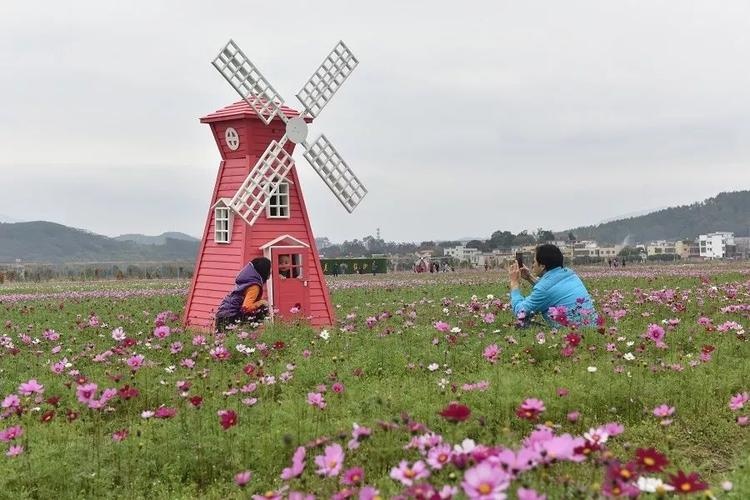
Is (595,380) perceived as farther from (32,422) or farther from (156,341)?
(156,341)

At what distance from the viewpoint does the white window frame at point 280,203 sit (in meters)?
14.0

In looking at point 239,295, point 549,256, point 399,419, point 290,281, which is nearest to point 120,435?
point 399,419

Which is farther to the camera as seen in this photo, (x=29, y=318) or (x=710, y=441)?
(x=29, y=318)

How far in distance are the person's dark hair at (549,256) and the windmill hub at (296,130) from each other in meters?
6.52

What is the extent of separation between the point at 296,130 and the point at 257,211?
1.96 metres

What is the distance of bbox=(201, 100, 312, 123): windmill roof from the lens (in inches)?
547

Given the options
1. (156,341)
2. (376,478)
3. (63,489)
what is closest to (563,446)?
(376,478)

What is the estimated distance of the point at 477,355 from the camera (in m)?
8.30

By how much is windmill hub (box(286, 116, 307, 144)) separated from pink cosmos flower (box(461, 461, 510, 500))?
1214 centimetres

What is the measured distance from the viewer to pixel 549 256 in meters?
9.27

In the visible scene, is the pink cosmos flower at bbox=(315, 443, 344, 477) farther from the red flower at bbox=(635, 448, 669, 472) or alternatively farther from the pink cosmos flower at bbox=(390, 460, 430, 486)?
the red flower at bbox=(635, 448, 669, 472)

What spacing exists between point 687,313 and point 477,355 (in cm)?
472

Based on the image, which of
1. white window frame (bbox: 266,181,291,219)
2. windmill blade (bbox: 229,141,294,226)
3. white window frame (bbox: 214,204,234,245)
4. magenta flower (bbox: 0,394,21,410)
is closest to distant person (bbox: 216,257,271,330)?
windmill blade (bbox: 229,141,294,226)

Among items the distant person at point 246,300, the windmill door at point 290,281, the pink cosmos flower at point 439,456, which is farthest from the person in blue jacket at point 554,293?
the pink cosmos flower at point 439,456
